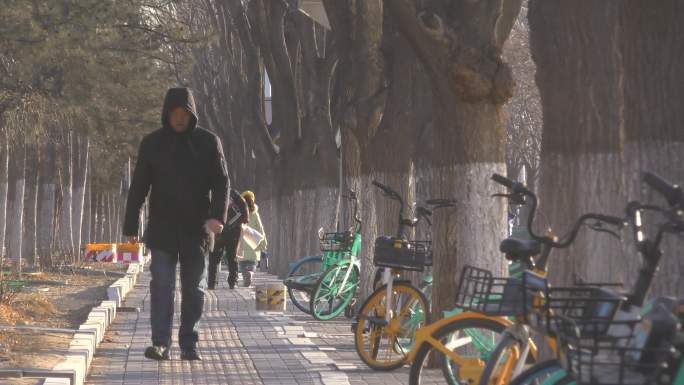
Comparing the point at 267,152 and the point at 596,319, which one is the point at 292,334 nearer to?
the point at 596,319

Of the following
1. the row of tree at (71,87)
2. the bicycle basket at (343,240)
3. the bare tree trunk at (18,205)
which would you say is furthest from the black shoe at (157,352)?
the bare tree trunk at (18,205)

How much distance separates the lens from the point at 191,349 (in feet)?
36.2

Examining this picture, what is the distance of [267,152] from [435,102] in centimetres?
2357

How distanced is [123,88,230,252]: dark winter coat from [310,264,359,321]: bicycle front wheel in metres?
6.05

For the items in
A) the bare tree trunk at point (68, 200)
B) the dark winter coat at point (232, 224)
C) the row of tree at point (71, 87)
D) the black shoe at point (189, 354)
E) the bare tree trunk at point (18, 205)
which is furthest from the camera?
the bare tree trunk at point (68, 200)

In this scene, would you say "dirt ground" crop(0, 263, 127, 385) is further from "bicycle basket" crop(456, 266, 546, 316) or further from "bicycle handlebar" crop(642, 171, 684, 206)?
"bicycle handlebar" crop(642, 171, 684, 206)

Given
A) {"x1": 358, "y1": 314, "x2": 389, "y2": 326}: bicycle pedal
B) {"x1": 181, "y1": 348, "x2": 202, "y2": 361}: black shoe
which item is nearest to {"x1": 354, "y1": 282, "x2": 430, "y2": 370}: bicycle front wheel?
{"x1": 358, "y1": 314, "x2": 389, "y2": 326}: bicycle pedal

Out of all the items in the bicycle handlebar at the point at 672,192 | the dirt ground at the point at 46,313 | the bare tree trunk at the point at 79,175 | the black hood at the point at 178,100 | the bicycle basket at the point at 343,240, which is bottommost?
the dirt ground at the point at 46,313

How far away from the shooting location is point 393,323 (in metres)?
10.7

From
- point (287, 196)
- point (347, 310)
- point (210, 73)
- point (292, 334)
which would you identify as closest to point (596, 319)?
point (292, 334)

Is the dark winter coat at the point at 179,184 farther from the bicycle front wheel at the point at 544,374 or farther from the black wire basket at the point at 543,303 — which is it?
the bicycle front wheel at the point at 544,374

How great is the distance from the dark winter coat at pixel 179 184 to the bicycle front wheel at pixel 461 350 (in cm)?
329

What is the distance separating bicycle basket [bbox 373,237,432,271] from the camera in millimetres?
11016

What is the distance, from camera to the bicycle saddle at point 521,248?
6.32 metres
